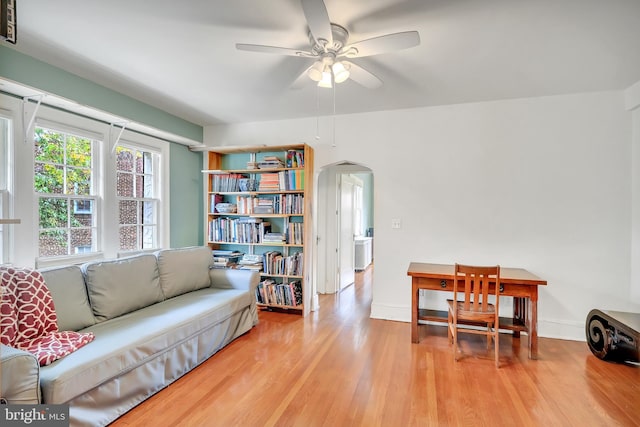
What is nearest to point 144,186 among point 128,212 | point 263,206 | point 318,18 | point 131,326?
point 128,212

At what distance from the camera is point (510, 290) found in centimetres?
294

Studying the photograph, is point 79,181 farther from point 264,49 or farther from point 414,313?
point 414,313

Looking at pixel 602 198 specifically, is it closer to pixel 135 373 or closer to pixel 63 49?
pixel 135 373

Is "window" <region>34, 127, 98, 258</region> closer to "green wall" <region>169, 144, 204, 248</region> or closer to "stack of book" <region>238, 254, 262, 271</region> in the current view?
"green wall" <region>169, 144, 204, 248</region>

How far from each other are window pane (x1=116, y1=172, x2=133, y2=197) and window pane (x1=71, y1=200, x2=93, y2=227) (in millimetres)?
340

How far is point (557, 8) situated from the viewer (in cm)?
193

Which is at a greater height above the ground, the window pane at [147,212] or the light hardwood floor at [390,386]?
the window pane at [147,212]

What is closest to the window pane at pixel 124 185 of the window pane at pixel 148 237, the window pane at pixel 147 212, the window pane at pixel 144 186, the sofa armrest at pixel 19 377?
the window pane at pixel 144 186

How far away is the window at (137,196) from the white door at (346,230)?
104 inches

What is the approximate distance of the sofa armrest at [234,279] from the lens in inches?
137

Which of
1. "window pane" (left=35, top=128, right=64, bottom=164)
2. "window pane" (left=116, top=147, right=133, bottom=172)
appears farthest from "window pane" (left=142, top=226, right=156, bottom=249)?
"window pane" (left=35, top=128, right=64, bottom=164)

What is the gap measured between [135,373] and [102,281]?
842mm

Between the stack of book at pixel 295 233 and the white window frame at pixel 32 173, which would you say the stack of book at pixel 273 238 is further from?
the white window frame at pixel 32 173

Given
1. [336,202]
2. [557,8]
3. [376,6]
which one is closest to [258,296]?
[336,202]
